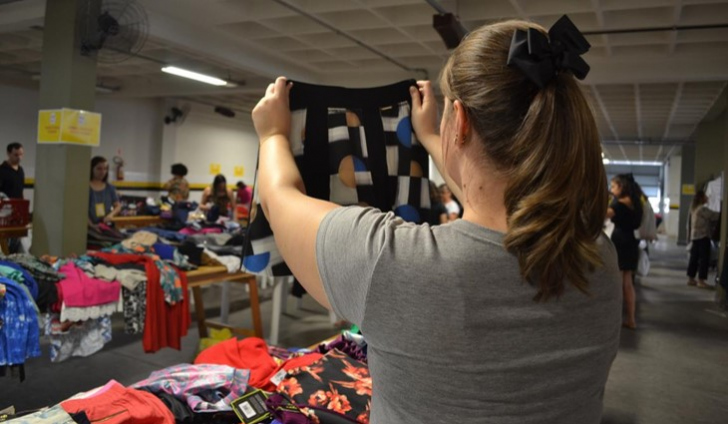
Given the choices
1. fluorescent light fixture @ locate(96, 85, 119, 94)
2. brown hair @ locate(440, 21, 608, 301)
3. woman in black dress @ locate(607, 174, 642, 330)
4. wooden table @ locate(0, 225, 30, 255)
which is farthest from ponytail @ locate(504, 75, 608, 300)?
fluorescent light fixture @ locate(96, 85, 119, 94)

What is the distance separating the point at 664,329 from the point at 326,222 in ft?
20.9

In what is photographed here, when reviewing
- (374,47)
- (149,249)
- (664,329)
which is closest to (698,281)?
(664,329)

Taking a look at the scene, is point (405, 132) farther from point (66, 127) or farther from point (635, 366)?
point (66, 127)

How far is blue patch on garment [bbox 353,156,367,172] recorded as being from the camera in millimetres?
1554

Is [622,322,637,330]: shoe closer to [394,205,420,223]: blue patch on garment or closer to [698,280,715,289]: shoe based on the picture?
[698,280,715,289]: shoe

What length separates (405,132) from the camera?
1.59m

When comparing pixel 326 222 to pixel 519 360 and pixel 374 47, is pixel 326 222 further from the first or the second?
pixel 374 47

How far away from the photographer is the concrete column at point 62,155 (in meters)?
4.92

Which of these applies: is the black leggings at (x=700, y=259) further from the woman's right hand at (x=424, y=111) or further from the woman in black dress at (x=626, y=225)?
the woman's right hand at (x=424, y=111)

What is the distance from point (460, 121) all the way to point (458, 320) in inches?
11.3

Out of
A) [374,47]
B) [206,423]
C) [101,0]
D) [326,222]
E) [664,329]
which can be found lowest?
[664,329]

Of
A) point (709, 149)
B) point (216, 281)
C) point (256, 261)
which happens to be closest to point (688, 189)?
point (709, 149)

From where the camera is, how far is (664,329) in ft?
19.8

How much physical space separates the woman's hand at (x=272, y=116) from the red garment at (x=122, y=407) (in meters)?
1.15
